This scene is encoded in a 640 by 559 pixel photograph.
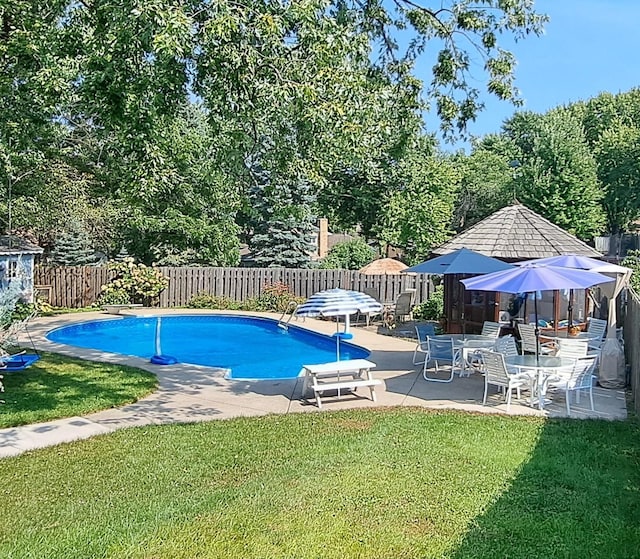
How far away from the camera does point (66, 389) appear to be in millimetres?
9414

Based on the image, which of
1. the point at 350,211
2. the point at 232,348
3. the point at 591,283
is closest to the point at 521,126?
the point at 350,211

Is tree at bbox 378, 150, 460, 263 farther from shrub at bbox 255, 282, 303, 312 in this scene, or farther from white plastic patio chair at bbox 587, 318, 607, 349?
white plastic patio chair at bbox 587, 318, 607, 349


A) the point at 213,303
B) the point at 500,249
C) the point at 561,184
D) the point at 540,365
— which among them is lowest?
the point at 540,365

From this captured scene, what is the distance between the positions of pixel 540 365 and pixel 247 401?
13.9 ft

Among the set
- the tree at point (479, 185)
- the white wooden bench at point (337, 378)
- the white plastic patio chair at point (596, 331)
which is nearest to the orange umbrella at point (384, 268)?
the white plastic patio chair at point (596, 331)

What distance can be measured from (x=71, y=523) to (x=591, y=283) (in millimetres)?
6977

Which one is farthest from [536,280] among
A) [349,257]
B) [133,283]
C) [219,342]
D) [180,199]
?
[349,257]

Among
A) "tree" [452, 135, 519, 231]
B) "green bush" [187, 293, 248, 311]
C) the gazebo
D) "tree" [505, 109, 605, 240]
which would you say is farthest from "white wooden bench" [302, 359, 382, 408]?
"tree" [452, 135, 519, 231]

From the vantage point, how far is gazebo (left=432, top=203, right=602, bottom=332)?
13.3m

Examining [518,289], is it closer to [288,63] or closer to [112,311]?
[288,63]

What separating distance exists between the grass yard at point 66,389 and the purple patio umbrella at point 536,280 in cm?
533

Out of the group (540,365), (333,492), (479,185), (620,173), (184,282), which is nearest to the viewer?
(333,492)

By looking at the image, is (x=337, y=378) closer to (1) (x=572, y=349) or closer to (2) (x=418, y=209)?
(1) (x=572, y=349)

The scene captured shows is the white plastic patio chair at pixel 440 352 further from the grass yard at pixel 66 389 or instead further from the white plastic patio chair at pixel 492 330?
the grass yard at pixel 66 389
